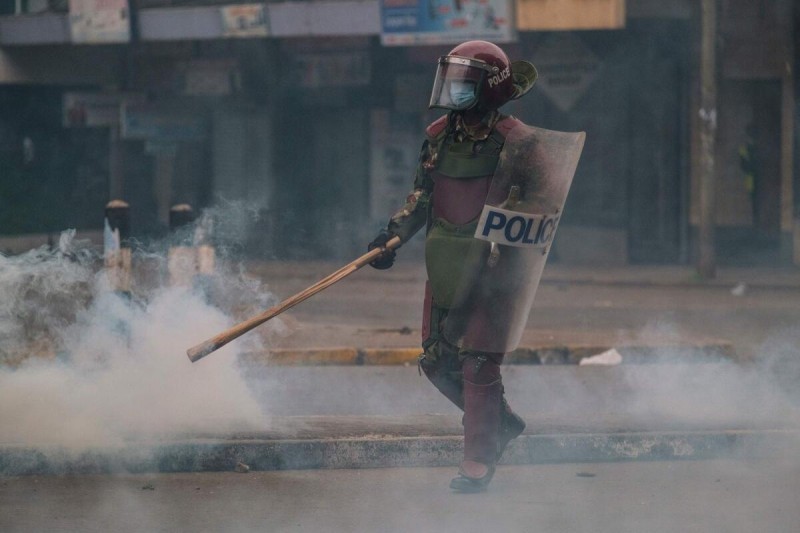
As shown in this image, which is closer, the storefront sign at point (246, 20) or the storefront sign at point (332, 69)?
the storefront sign at point (246, 20)

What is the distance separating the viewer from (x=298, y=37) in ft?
59.7

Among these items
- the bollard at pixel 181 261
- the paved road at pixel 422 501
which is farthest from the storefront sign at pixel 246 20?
the paved road at pixel 422 501

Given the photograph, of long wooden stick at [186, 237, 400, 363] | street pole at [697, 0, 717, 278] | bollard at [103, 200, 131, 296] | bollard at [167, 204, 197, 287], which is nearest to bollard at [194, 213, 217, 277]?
bollard at [167, 204, 197, 287]

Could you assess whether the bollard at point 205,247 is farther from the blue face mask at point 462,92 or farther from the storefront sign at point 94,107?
the storefront sign at point 94,107

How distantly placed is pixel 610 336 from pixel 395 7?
7501mm

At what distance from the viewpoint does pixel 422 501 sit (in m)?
5.12

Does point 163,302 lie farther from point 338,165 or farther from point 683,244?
point 338,165

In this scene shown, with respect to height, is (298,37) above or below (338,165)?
above

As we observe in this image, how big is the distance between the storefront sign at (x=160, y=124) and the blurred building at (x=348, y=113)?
0.03 metres

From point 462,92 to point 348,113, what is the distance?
14514 mm

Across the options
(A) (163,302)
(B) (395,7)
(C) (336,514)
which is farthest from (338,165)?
(C) (336,514)

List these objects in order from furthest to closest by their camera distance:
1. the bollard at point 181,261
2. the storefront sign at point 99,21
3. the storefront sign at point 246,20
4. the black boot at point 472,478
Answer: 1. the storefront sign at point 99,21
2. the storefront sign at point 246,20
3. the bollard at point 181,261
4. the black boot at point 472,478

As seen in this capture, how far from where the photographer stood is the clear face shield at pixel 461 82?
493 cm

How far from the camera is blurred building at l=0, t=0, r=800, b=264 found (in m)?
16.5
